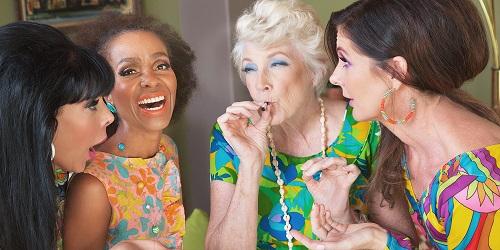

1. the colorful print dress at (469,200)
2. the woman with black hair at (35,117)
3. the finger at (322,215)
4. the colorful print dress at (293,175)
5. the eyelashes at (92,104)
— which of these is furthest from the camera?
the colorful print dress at (293,175)

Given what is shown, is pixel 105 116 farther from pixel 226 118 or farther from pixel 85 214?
pixel 226 118

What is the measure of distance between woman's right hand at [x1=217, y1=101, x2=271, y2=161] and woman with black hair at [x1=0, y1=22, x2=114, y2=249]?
1.23 ft

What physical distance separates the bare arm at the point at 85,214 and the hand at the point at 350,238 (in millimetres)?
364

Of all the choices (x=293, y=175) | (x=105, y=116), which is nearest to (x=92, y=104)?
(x=105, y=116)

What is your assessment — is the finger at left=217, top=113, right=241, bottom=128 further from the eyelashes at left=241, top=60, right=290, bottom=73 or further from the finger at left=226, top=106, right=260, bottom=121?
the eyelashes at left=241, top=60, right=290, bottom=73

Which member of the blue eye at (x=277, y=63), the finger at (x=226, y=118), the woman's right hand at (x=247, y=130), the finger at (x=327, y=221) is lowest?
the finger at (x=327, y=221)

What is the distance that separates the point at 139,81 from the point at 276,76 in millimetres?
301

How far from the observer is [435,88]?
121 centimetres

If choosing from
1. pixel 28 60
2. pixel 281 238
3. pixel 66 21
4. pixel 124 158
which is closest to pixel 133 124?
pixel 124 158

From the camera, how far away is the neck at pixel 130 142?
1231 millimetres

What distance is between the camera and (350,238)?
4.16 ft

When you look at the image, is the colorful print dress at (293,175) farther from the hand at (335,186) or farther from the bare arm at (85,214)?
the bare arm at (85,214)

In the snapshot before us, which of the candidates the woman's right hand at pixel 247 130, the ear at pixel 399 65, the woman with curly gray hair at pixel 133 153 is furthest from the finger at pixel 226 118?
the ear at pixel 399 65

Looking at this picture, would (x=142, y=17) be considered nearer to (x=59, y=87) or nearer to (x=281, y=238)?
(x=59, y=87)
